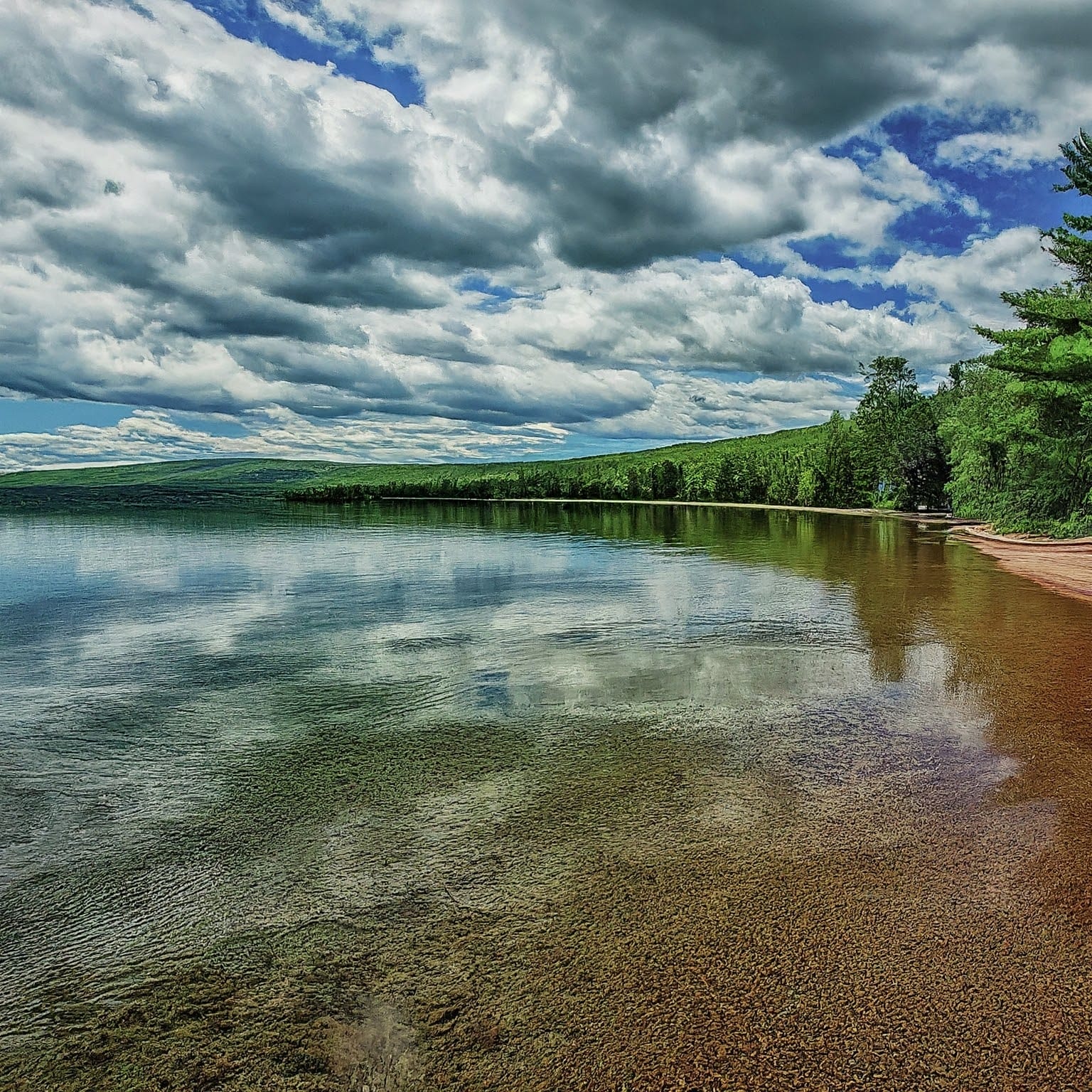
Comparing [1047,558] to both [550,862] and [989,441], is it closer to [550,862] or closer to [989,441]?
[989,441]

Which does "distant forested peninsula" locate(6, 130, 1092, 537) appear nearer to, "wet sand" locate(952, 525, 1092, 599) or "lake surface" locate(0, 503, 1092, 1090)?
"wet sand" locate(952, 525, 1092, 599)

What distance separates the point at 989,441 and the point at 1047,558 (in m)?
26.5

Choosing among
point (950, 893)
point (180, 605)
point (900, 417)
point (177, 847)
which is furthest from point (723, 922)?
point (900, 417)

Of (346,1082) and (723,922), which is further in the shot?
(723,922)

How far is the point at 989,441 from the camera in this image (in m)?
59.7

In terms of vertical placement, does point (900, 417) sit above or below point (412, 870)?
above

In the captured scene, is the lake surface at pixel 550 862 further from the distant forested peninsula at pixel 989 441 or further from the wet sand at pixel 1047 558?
the distant forested peninsula at pixel 989 441

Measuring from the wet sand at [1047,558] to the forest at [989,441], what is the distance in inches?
85.9

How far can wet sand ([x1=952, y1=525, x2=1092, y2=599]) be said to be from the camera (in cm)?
2700

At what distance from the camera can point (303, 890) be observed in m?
6.84

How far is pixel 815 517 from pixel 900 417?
96.8 ft

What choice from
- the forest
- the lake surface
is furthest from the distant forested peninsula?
the lake surface

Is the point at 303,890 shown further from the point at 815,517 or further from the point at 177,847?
the point at 815,517

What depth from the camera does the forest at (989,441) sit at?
32.4 meters
